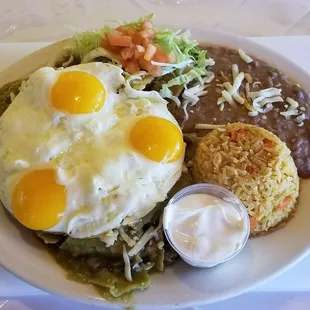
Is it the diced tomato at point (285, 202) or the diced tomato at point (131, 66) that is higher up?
the diced tomato at point (131, 66)

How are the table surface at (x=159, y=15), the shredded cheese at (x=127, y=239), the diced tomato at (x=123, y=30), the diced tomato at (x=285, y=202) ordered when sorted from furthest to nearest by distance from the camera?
the table surface at (x=159, y=15) < the diced tomato at (x=123, y=30) < the diced tomato at (x=285, y=202) < the shredded cheese at (x=127, y=239)

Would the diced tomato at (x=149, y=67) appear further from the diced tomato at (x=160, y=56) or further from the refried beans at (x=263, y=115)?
the refried beans at (x=263, y=115)

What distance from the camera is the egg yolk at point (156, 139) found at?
6.74 ft

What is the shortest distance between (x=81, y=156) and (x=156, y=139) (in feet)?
1.02

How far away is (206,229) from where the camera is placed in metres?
1.97

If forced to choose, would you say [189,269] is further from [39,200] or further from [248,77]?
[248,77]

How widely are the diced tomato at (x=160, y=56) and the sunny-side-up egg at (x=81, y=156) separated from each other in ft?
1.27

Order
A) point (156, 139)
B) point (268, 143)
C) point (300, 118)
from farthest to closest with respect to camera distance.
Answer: point (300, 118) → point (268, 143) → point (156, 139)

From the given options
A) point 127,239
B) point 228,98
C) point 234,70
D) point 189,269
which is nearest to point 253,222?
point 189,269

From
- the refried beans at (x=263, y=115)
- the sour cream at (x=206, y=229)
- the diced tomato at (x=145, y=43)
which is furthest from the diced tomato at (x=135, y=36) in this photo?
the sour cream at (x=206, y=229)

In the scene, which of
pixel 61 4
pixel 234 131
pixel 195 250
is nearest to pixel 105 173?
pixel 195 250

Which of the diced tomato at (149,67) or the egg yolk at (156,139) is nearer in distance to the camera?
the egg yolk at (156,139)

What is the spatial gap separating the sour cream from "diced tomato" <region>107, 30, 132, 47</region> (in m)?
0.90

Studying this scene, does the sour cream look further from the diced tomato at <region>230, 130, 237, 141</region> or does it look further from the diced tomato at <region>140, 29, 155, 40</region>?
the diced tomato at <region>140, 29, 155, 40</region>
